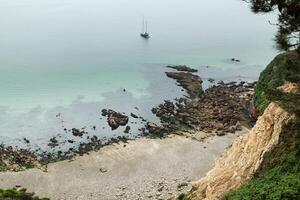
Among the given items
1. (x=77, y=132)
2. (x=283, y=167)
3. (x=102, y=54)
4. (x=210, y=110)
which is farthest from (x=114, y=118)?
(x=102, y=54)

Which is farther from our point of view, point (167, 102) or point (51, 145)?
point (167, 102)

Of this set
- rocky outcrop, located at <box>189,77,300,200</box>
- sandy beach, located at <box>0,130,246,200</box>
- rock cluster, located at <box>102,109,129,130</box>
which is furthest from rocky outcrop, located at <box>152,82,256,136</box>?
rocky outcrop, located at <box>189,77,300,200</box>

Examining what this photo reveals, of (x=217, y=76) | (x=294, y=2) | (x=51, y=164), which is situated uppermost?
(x=294, y=2)

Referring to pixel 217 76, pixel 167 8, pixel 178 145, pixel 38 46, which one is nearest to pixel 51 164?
pixel 178 145

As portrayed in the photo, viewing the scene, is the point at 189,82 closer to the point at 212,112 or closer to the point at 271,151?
the point at 212,112

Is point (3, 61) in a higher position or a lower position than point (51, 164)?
higher

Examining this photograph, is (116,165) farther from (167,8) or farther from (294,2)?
(167,8)
